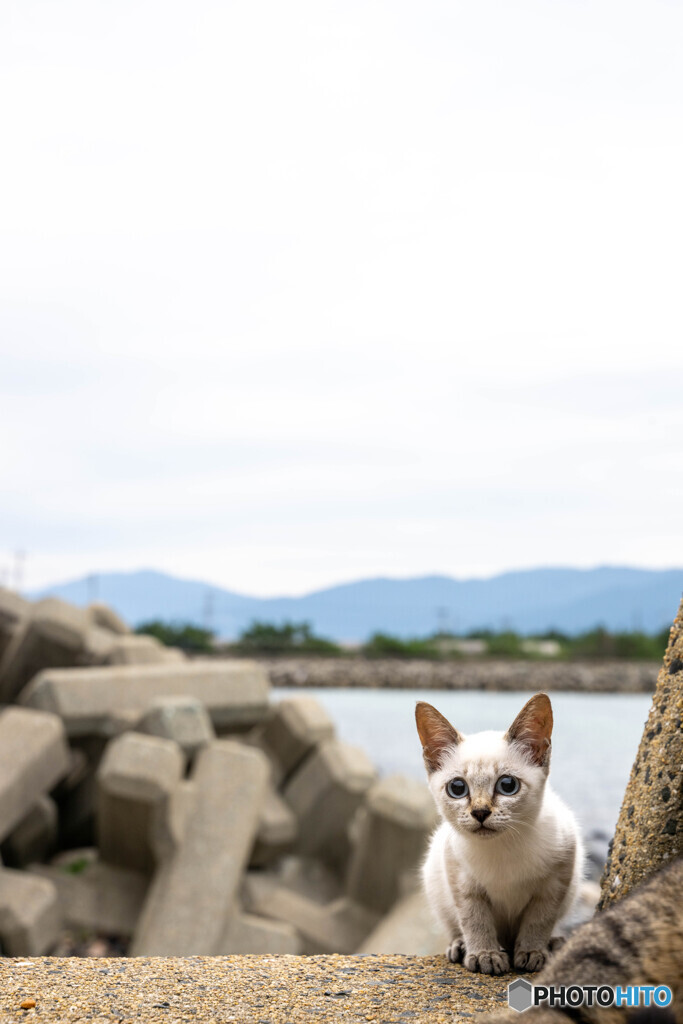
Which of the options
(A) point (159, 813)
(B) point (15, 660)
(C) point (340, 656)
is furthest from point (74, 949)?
(C) point (340, 656)

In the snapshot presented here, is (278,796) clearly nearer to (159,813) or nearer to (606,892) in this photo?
(159,813)

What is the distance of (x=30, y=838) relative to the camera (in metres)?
6.56

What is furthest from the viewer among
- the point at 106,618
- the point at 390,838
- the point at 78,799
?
the point at 106,618

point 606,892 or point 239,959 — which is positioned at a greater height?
point 606,892

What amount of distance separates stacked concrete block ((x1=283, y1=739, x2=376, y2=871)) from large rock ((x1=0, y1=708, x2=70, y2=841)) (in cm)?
191

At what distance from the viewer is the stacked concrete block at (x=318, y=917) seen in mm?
6270

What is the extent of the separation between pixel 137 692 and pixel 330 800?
1.61 meters

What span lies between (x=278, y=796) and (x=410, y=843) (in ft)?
5.10

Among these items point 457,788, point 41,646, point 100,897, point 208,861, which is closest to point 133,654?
point 41,646

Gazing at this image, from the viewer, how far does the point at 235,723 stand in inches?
294

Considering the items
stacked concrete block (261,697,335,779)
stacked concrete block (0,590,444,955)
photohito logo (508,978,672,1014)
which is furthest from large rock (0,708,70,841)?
photohito logo (508,978,672,1014)

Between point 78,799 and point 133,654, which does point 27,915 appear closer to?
point 78,799

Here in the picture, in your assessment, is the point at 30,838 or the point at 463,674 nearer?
the point at 30,838

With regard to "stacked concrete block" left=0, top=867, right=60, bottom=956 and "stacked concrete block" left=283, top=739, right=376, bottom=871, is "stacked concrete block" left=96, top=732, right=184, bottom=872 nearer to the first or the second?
"stacked concrete block" left=0, top=867, right=60, bottom=956
